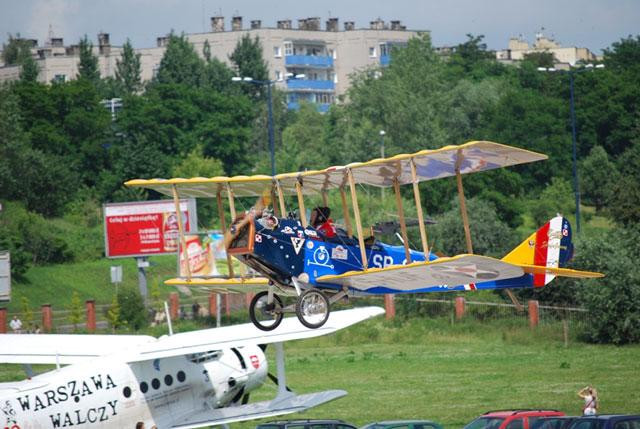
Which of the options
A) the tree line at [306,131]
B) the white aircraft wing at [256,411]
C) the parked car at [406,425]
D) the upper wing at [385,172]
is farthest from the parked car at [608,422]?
the tree line at [306,131]

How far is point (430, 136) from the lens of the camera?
9925 cm

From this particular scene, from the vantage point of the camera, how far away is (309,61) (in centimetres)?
15800

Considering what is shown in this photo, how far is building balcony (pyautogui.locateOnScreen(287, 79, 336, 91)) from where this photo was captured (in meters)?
162

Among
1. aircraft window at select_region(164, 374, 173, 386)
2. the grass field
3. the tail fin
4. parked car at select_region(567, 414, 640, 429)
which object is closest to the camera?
parked car at select_region(567, 414, 640, 429)

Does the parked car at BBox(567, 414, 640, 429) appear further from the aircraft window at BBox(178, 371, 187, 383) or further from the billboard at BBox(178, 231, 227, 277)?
the billboard at BBox(178, 231, 227, 277)

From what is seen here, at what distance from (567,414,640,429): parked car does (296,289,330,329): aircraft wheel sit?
483cm

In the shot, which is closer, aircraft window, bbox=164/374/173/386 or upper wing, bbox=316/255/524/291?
upper wing, bbox=316/255/524/291

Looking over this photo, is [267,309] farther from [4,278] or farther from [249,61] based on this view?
[249,61]

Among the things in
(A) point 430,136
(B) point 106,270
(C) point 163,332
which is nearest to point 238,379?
(C) point 163,332

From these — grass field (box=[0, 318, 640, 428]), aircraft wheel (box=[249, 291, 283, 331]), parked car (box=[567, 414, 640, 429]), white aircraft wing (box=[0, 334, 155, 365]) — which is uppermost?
aircraft wheel (box=[249, 291, 283, 331])

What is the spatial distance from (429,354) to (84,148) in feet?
190

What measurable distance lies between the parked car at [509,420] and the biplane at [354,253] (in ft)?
8.02

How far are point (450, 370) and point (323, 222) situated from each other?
1896 centimetres

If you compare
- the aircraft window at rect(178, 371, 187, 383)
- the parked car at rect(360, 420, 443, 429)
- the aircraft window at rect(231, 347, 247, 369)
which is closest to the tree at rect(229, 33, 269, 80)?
the aircraft window at rect(231, 347, 247, 369)
